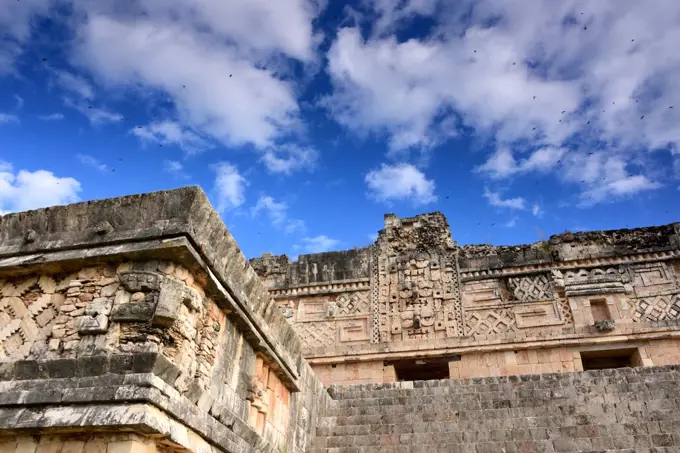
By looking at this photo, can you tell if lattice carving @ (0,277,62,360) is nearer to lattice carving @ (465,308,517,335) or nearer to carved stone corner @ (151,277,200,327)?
carved stone corner @ (151,277,200,327)

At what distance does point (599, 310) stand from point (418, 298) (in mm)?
3584

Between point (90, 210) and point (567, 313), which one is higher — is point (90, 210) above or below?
below

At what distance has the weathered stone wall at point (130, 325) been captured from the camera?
10.4 ft

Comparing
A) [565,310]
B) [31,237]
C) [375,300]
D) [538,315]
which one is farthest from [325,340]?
[31,237]

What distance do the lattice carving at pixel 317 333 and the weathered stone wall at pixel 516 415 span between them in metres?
4.01

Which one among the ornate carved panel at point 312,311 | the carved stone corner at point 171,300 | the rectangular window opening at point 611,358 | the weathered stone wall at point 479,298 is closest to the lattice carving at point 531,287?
the weathered stone wall at point 479,298

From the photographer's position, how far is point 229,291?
168 inches

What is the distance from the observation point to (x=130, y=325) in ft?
11.5

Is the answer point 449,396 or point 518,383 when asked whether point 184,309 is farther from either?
point 518,383

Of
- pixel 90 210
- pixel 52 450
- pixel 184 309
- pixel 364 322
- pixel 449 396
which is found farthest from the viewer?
pixel 364 322

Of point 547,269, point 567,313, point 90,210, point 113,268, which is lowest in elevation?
point 113,268

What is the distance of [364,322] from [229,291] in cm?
756

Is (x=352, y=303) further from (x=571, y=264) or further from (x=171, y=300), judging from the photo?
(x=171, y=300)

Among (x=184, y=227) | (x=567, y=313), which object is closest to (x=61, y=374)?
(x=184, y=227)
